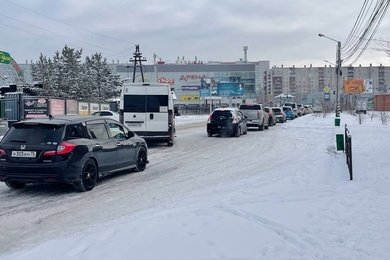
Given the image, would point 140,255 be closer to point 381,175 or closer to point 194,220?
point 194,220

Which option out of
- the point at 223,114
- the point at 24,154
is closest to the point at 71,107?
the point at 223,114

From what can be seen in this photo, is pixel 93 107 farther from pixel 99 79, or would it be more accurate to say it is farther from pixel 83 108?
pixel 99 79

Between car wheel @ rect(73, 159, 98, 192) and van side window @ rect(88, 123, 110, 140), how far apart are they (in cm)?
66

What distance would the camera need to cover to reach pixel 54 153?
30.5 ft

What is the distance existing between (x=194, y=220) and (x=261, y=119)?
26.1 m

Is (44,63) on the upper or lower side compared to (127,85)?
upper

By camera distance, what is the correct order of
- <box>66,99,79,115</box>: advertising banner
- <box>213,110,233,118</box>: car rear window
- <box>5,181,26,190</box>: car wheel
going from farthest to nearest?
<box>66,99,79,115</box>: advertising banner
<box>213,110,233,118</box>: car rear window
<box>5,181,26,190</box>: car wheel

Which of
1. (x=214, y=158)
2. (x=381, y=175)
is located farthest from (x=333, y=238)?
(x=214, y=158)

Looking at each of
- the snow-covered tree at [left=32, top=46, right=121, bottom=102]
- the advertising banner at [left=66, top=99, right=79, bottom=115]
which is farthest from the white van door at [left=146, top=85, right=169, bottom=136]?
the snow-covered tree at [left=32, top=46, right=121, bottom=102]

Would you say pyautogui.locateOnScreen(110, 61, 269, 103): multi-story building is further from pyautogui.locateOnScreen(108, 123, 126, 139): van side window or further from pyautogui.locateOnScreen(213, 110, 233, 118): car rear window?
pyautogui.locateOnScreen(108, 123, 126, 139): van side window

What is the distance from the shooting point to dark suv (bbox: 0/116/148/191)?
9.30 m

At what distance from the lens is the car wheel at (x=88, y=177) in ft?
31.6

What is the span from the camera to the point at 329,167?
12.6 m

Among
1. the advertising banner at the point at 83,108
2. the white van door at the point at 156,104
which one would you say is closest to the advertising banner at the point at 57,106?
the advertising banner at the point at 83,108
